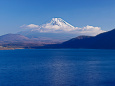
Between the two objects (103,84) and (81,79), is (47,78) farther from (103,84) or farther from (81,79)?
(103,84)

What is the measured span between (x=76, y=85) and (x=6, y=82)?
13.6 meters

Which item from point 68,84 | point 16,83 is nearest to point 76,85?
point 68,84

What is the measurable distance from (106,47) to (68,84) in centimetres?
16093

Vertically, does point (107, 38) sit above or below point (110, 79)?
above

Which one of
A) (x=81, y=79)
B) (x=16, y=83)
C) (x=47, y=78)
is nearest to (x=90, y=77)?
(x=81, y=79)

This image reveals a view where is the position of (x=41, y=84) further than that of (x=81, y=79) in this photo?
No

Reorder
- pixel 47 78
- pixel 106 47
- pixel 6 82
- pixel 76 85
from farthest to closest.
Result: pixel 106 47
pixel 47 78
pixel 6 82
pixel 76 85

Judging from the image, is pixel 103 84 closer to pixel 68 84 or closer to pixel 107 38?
pixel 68 84

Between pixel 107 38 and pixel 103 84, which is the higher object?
pixel 107 38

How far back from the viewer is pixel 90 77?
41938 mm

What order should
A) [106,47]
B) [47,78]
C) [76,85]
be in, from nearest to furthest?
[76,85]
[47,78]
[106,47]

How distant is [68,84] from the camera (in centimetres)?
3606

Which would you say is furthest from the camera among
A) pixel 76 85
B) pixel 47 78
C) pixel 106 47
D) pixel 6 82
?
pixel 106 47

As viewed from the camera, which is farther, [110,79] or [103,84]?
[110,79]
